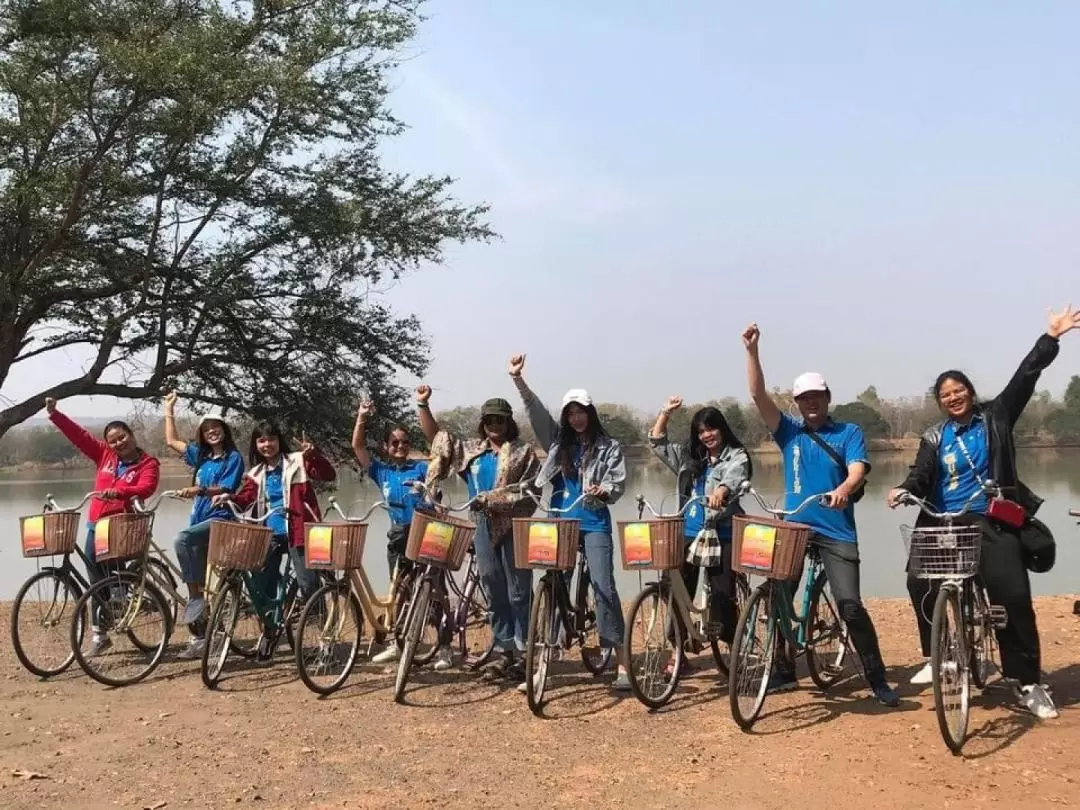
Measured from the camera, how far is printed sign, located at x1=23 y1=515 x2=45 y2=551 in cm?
552

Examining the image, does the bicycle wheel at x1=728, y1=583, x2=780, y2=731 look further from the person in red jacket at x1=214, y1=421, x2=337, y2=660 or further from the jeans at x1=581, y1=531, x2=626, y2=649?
the person in red jacket at x1=214, y1=421, x2=337, y2=660

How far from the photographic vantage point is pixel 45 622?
575cm

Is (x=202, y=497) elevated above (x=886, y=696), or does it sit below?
above

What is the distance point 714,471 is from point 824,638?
1009 mm

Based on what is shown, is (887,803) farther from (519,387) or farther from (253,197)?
(253,197)

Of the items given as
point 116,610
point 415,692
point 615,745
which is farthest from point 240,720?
point 615,745

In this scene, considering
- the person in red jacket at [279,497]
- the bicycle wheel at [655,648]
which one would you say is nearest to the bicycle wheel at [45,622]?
the person in red jacket at [279,497]

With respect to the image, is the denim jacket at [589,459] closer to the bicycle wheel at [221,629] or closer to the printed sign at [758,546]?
the printed sign at [758,546]

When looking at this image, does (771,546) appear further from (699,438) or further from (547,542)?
(699,438)

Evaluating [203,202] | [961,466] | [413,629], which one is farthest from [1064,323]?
[203,202]

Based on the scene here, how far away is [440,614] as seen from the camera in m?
5.62

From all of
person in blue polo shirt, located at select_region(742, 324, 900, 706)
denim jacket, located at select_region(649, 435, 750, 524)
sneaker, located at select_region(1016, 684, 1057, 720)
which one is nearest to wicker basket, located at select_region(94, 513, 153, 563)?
denim jacket, located at select_region(649, 435, 750, 524)

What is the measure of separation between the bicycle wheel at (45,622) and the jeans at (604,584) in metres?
2.93

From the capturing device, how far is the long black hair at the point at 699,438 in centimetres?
525
